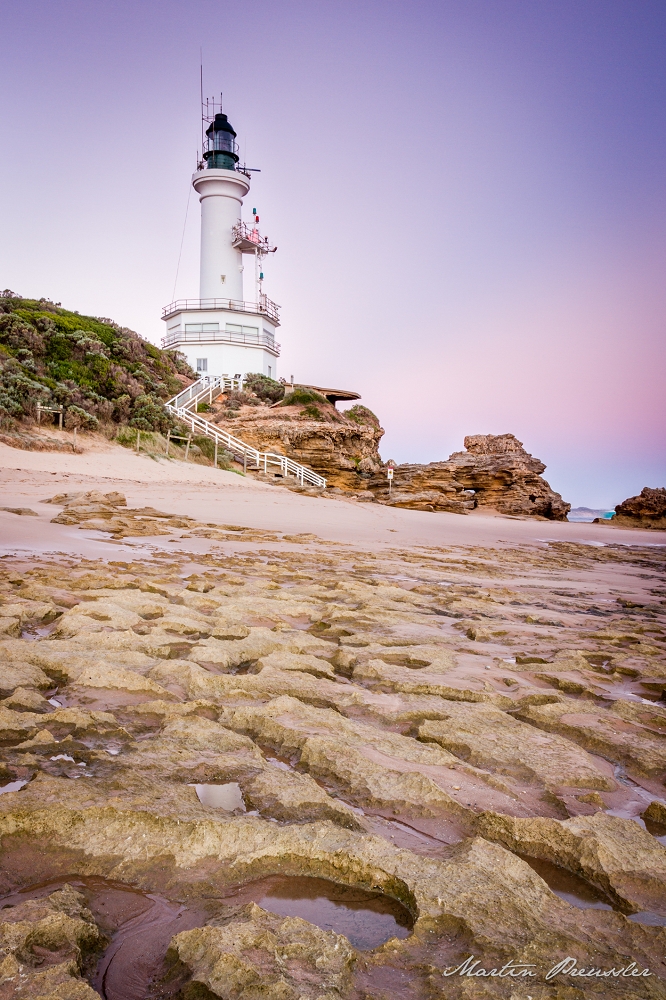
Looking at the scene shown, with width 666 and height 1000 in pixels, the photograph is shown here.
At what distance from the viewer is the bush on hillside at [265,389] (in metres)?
37.4

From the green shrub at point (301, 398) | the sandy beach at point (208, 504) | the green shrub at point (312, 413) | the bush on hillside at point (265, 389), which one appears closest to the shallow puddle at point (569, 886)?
the sandy beach at point (208, 504)

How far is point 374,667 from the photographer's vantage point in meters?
3.42

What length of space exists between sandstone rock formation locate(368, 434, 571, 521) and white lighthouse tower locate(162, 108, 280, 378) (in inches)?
794

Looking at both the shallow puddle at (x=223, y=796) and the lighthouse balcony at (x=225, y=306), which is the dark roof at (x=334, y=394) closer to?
the lighthouse balcony at (x=225, y=306)

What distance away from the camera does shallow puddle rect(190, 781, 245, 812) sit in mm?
1959

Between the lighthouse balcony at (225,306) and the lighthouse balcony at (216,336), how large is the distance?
45.3 inches

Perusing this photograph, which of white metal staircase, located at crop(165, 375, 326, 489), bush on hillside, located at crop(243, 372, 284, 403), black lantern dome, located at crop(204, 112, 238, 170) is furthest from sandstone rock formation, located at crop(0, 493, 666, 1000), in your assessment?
black lantern dome, located at crop(204, 112, 238, 170)

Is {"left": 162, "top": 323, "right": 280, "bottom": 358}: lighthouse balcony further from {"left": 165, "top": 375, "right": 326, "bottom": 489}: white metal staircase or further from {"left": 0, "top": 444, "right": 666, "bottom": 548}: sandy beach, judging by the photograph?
{"left": 0, "top": 444, "right": 666, "bottom": 548}: sandy beach

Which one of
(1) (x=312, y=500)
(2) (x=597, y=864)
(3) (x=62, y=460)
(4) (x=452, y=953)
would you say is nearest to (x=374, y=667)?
(2) (x=597, y=864)

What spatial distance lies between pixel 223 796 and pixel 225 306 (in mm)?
46207

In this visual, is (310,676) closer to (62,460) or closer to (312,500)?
(312,500)

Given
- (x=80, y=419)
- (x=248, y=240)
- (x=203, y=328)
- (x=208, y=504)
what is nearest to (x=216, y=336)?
(x=203, y=328)

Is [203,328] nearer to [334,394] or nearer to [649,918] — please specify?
[334,394]

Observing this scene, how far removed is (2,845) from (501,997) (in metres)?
1.28
